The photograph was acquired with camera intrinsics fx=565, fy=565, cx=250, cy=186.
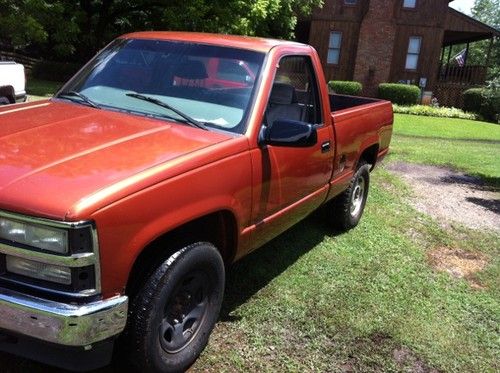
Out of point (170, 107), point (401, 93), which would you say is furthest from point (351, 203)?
point (401, 93)

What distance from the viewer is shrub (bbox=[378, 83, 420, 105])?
25719 mm

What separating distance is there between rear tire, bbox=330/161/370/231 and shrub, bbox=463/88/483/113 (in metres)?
21.4

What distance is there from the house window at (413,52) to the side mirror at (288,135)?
25.8 metres

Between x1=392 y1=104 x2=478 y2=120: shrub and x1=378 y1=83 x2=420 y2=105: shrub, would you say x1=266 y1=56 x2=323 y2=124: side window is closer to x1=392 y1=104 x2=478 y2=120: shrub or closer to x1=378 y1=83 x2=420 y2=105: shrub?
x1=392 y1=104 x2=478 y2=120: shrub

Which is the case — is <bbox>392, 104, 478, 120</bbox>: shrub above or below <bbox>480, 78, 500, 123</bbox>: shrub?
below

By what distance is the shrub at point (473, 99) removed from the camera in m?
25.4

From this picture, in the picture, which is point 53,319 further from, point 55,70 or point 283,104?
point 55,70

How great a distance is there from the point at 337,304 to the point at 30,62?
27.9m

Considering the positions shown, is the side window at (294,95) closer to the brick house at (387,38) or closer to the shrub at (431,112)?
the shrub at (431,112)

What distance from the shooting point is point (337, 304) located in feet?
13.9

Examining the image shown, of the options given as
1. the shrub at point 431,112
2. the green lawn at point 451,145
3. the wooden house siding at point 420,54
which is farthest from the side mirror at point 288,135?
the wooden house siding at point 420,54

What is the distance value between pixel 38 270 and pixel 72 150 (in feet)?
2.17

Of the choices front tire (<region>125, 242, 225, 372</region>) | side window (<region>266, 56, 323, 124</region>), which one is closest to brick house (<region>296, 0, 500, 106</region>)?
side window (<region>266, 56, 323, 124</region>)

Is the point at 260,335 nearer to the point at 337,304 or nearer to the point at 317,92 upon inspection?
the point at 337,304
